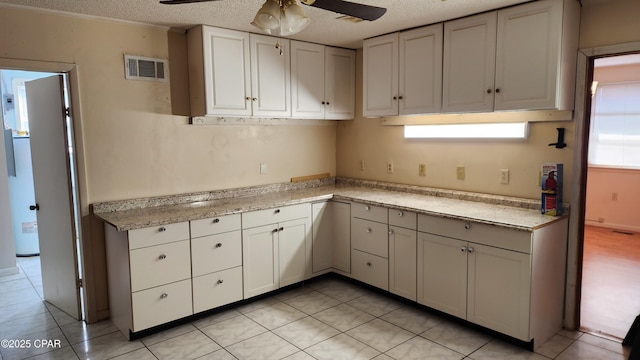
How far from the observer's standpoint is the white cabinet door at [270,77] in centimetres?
365

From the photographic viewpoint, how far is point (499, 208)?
3240 millimetres

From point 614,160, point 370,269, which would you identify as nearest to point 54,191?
point 370,269

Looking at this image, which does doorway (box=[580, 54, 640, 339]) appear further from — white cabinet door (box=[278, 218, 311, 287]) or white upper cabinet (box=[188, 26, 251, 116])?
white upper cabinet (box=[188, 26, 251, 116])

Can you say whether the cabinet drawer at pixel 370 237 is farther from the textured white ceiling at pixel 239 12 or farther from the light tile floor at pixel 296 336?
the textured white ceiling at pixel 239 12

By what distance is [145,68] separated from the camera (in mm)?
3363

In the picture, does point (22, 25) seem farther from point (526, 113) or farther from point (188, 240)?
point (526, 113)

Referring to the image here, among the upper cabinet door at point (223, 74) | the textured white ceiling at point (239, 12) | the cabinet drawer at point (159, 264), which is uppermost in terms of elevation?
the textured white ceiling at point (239, 12)

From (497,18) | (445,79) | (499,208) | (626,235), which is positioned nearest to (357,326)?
(499,208)

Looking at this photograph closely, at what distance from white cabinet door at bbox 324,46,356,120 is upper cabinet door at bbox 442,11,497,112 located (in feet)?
4.24

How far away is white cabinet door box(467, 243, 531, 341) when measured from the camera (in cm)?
270

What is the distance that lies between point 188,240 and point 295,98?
66.4 inches

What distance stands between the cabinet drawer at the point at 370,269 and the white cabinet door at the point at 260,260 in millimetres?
741

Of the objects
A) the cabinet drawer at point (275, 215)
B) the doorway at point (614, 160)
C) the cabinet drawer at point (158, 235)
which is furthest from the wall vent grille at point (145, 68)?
the doorway at point (614, 160)

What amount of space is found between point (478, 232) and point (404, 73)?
5.01 ft
